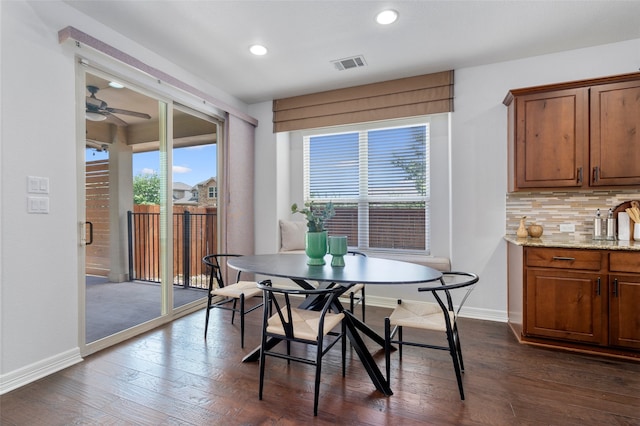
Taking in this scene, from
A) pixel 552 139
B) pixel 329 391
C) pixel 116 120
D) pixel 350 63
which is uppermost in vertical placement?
pixel 350 63

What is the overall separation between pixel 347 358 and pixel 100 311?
7.05 ft

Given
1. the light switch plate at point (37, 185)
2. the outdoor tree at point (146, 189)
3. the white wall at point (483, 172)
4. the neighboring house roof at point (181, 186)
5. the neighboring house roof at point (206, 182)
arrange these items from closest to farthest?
the light switch plate at point (37, 185)
the outdoor tree at point (146, 189)
the white wall at point (483, 172)
the neighboring house roof at point (181, 186)
the neighboring house roof at point (206, 182)

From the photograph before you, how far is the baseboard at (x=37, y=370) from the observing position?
1.98 m

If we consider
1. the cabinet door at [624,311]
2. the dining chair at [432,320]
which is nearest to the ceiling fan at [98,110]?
the dining chair at [432,320]

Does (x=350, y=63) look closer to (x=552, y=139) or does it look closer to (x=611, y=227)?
(x=552, y=139)

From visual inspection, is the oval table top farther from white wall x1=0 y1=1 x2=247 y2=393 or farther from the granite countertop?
white wall x1=0 y1=1 x2=247 y2=393

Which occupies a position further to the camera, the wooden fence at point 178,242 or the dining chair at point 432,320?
the wooden fence at point 178,242

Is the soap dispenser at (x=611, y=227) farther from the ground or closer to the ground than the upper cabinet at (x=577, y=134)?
closer to the ground

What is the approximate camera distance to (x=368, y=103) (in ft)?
12.3

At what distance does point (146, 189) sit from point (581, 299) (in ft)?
12.9

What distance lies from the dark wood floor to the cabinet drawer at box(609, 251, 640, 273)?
690 mm

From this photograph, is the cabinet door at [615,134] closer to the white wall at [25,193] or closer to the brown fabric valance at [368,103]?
the brown fabric valance at [368,103]

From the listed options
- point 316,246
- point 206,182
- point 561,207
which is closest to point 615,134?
point 561,207

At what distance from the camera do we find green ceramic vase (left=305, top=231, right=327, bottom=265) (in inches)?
92.9
